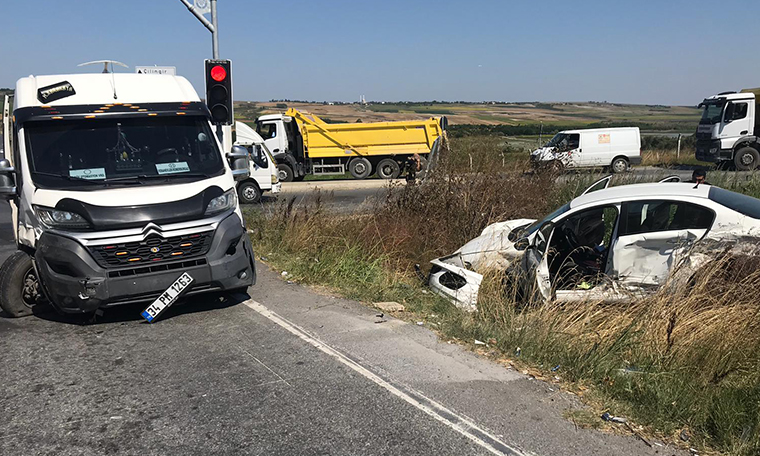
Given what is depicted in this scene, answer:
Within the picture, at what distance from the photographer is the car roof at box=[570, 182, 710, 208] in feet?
23.4

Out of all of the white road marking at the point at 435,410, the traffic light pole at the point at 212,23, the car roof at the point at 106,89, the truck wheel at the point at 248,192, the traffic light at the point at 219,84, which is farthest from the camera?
the truck wheel at the point at 248,192

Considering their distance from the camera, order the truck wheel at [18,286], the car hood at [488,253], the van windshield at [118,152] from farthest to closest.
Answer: the car hood at [488,253] < the truck wheel at [18,286] < the van windshield at [118,152]

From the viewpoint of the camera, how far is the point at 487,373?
5.26m

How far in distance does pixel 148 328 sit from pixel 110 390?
1.61 metres

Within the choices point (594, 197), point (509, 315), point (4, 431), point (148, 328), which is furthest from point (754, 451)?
point (148, 328)

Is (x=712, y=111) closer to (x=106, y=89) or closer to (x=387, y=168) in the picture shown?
(x=387, y=168)

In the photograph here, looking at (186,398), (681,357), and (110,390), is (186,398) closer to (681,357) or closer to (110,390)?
(110,390)

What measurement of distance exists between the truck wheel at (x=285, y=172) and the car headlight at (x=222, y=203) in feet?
75.9

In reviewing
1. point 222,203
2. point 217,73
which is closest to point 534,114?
point 217,73

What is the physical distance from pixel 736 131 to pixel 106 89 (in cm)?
2854

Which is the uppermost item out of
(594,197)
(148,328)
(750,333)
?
(594,197)

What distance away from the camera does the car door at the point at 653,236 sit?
681 centimetres

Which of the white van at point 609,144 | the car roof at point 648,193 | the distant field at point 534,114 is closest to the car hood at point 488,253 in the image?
the car roof at point 648,193

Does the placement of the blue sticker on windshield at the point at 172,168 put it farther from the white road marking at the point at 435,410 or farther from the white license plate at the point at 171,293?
the white road marking at the point at 435,410
